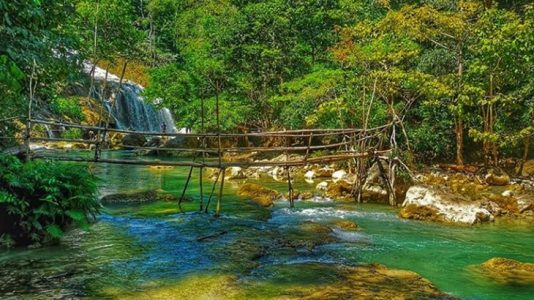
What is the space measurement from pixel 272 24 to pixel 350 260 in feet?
62.2

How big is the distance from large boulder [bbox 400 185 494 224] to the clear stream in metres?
0.42

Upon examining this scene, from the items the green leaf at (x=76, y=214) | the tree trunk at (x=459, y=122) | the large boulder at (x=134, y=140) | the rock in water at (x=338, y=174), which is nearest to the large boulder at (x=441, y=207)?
the rock in water at (x=338, y=174)

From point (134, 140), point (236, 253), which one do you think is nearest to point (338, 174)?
point (236, 253)

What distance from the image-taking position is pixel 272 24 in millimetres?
25172

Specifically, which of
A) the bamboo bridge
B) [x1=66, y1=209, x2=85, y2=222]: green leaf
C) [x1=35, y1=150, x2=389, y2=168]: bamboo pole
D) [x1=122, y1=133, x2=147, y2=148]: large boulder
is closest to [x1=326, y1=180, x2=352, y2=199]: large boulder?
the bamboo bridge

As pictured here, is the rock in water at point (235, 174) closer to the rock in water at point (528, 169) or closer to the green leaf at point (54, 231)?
the rock in water at point (528, 169)

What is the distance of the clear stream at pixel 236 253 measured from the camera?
6.53 m

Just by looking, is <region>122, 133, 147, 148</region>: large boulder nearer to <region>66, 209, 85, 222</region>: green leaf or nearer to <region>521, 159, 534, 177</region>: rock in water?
<region>521, 159, 534, 177</region>: rock in water

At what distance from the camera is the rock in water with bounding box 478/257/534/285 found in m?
7.27

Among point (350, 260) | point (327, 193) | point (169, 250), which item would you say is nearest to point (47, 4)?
point (169, 250)

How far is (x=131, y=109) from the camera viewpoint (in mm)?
31750

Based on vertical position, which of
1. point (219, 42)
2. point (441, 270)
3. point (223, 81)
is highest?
point (219, 42)

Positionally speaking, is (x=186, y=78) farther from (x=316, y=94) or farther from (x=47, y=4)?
(x=47, y=4)

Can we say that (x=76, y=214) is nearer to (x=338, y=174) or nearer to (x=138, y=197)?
(x=138, y=197)
